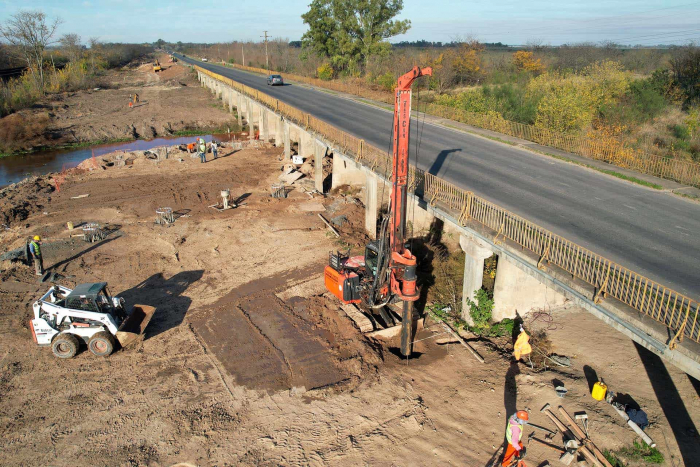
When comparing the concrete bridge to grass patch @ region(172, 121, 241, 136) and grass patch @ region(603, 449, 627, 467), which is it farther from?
grass patch @ region(172, 121, 241, 136)

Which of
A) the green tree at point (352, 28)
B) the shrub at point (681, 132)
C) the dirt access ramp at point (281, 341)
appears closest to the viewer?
the dirt access ramp at point (281, 341)

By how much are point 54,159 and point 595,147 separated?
4531cm

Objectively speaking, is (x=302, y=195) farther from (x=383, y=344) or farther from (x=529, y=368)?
(x=529, y=368)

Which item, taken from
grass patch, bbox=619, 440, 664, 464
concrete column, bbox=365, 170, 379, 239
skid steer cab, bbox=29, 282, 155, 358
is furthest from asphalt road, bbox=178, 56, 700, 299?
skid steer cab, bbox=29, 282, 155, 358

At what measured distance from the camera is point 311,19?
67.4 m

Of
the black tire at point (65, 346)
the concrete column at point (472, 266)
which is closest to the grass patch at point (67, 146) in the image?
the black tire at point (65, 346)

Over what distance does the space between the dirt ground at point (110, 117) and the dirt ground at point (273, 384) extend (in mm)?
36390

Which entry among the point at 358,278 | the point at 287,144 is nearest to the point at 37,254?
the point at 358,278

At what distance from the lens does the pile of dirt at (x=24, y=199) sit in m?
25.1

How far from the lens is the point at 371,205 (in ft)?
72.7

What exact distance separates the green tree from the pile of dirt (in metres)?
45.4

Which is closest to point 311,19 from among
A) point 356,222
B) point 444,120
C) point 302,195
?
point 444,120

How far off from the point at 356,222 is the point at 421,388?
1260 cm

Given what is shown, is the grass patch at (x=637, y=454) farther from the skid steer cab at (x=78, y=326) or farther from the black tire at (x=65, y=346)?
the black tire at (x=65, y=346)
